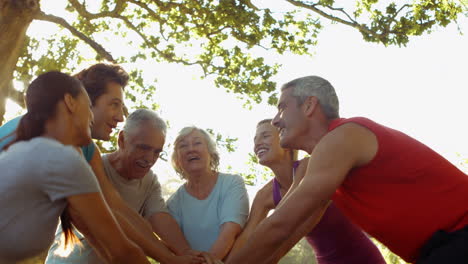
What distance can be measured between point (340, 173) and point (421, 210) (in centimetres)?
38

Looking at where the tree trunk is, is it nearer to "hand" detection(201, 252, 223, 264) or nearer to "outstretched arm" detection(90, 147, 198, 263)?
"outstretched arm" detection(90, 147, 198, 263)

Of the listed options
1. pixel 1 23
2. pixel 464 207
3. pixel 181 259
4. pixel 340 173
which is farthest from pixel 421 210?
pixel 1 23

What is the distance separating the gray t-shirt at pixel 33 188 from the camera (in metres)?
1.99

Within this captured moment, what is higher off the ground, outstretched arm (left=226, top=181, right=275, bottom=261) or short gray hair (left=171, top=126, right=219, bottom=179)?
short gray hair (left=171, top=126, right=219, bottom=179)

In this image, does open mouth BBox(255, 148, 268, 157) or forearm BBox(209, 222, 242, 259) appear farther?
open mouth BBox(255, 148, 268, 157)

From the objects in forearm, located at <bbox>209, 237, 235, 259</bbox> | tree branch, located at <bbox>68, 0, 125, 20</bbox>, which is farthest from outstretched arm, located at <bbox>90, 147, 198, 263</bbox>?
tree branch, located at <bbox>68, 0, 125, 20</bbox>

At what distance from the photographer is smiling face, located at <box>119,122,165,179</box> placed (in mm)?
3891

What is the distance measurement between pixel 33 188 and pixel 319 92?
165cm

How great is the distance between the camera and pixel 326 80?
3.13 metres

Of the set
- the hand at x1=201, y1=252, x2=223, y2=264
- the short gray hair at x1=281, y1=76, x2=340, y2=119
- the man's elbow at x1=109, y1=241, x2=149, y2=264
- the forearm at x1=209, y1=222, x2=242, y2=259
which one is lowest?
the hand at x1=201, y1=252, x2=223, y2=264

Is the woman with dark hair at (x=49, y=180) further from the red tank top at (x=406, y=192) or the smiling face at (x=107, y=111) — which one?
the smiling face at (x=107, y=111)

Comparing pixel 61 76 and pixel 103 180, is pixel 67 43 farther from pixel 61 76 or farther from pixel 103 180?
pixel 61 76

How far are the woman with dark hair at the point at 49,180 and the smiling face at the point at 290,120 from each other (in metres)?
1.20

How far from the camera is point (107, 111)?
11.7 ft
